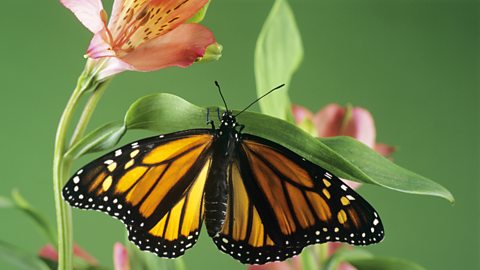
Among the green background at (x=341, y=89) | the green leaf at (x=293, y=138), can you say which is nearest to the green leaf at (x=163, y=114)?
the green leaf at (x=293, y=138)

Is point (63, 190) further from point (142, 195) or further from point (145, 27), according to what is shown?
point (145, 27)

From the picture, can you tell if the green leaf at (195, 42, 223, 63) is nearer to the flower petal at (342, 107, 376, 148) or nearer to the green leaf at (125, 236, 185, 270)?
the green leaf at (125, 236, 185, 270)

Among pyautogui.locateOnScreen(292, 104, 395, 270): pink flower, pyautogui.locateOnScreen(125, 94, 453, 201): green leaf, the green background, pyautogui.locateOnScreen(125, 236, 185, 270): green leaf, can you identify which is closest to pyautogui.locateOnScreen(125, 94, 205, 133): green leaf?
pyautogui.locateOnScreen(125, 94, 453, 201): green leaf

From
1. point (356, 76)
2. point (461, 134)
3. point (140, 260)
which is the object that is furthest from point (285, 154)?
point (461, 134)

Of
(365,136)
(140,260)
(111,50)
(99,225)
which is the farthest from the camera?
(99,225)

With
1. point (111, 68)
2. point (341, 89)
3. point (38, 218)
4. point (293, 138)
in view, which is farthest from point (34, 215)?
point (341, 89)

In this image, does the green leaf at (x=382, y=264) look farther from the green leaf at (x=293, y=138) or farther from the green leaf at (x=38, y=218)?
the green leaf at (x=38, y=218)
